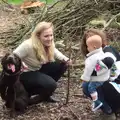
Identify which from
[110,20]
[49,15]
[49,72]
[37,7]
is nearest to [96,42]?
[49,72]

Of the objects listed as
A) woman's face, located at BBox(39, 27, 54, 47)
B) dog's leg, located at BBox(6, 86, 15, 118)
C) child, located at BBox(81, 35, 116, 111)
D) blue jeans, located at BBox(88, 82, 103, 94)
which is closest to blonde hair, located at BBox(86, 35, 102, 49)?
child, located at BBox(81, 35, 116, 111)

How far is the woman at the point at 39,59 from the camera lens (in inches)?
193

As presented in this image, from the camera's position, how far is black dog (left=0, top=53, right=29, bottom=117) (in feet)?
14.6

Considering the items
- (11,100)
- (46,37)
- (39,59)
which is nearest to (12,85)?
(11,100)

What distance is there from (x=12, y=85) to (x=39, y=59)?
549 mm

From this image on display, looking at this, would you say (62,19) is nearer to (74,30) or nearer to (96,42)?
(74,30)

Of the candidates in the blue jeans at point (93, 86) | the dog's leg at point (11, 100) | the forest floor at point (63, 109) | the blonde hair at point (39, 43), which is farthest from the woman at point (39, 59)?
the blue jeans at point (93, 86)

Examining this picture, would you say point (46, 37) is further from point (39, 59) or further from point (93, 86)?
point (93, 86)

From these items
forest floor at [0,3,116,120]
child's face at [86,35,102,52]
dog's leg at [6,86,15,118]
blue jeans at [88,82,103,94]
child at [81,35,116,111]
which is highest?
child's face at [86,35,102,52]

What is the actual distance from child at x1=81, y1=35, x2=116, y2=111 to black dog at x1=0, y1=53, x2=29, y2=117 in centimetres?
76

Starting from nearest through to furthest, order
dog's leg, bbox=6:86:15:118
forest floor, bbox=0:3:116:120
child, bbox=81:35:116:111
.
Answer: child, bbox=81:35:116:111
dog's leg, bbox=6:86:15:118
forest floor, bbox=0:3:116:120

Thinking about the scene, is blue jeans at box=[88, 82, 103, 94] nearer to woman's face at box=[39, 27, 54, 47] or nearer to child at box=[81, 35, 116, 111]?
child at box=[81, 35, 116, 111]

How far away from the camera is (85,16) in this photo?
7812 mm

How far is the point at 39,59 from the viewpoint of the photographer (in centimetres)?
498
